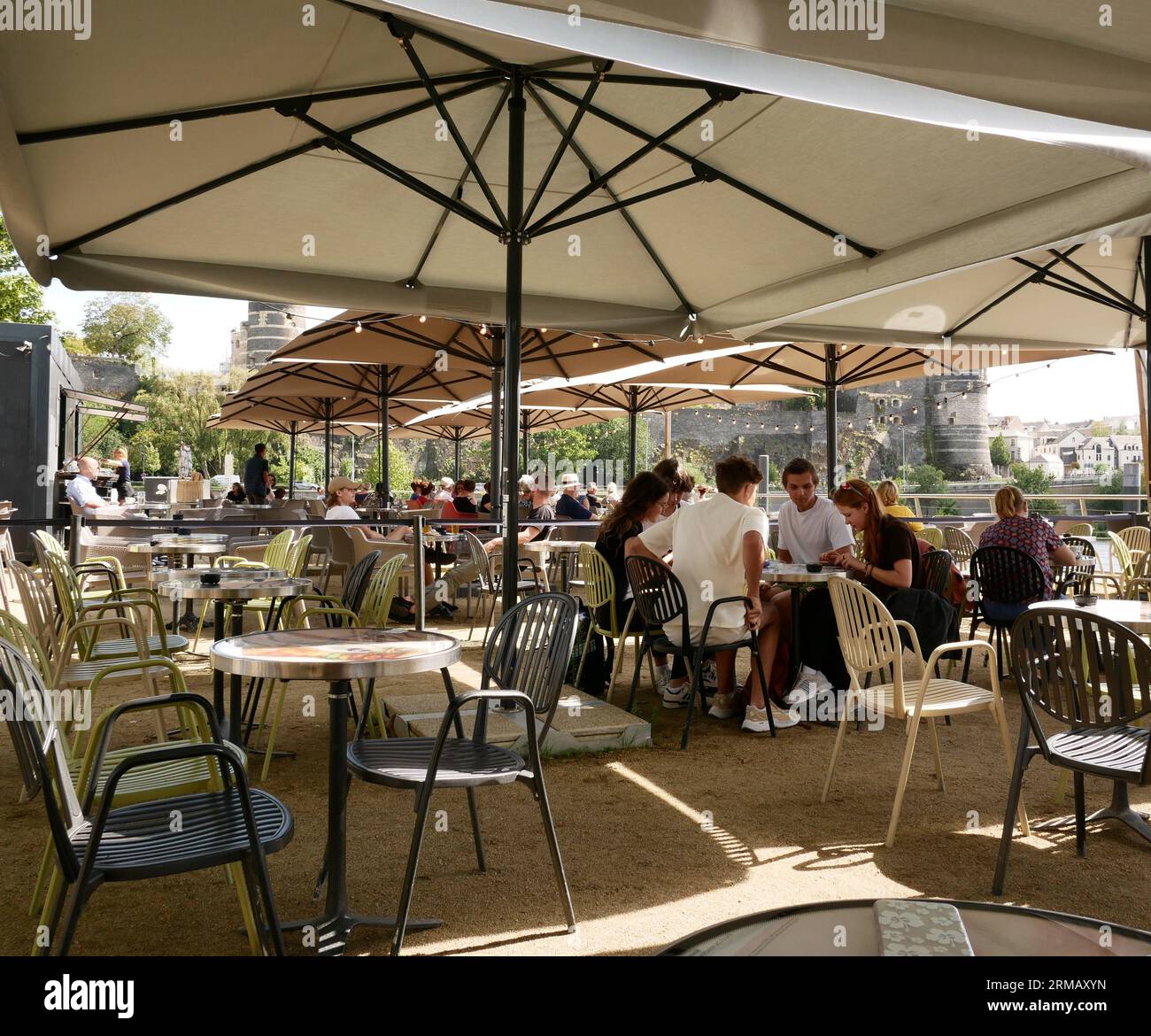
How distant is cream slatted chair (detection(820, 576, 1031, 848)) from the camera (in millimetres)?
3473

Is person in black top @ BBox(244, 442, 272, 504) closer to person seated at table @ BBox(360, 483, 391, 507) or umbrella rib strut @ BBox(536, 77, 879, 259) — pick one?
person seated at table @ BBox(360, 483, 391, 507)

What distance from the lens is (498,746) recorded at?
2908 mm

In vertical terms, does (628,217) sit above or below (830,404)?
above

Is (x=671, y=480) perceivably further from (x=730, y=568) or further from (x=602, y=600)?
(x=730, y=568)

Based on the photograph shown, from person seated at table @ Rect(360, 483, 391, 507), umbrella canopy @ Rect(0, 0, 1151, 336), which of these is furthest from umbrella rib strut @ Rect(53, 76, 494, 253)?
person seated at table @ Rect(360, 483, 391, 507)

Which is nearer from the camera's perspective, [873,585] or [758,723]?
[758,723]

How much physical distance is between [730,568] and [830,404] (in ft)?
18.1

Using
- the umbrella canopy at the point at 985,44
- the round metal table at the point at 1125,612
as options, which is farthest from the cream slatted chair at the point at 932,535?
the umbrella canopy at the point at 985,44

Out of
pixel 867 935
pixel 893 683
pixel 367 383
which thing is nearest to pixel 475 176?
pixel 893 683

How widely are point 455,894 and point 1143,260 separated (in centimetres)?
603

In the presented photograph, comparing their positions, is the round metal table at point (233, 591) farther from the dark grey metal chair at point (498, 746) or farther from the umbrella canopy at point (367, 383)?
the umbrella canopy at point (367, 383)

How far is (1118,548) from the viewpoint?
22.1 feet

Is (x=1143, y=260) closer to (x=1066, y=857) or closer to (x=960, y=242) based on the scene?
(x=960, y=242)

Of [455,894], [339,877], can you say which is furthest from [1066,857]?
[339,877]
